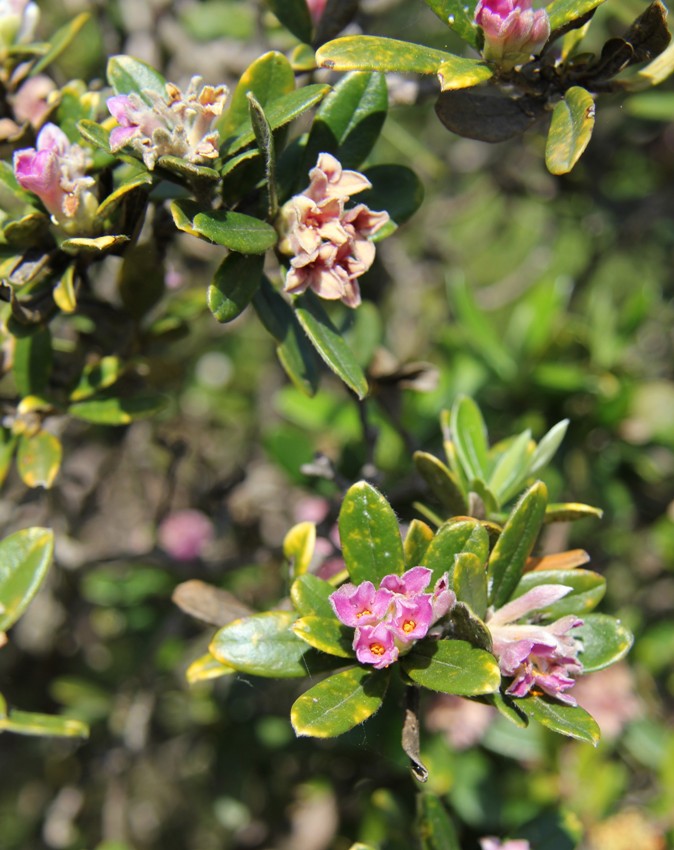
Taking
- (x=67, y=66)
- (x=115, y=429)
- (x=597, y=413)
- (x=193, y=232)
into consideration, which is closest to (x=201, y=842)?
(x=115, y=429)

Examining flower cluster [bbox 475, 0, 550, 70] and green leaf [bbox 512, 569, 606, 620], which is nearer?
flower cluster [bbox 475, 0, 550, 70]

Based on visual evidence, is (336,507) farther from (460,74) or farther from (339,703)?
(460,74)

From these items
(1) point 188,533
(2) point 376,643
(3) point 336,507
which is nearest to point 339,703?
(2) point 376,643

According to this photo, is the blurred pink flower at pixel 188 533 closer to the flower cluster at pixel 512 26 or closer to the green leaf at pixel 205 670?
the green leaf at pixel 205 670

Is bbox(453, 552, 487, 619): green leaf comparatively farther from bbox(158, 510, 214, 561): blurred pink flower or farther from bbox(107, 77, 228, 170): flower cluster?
bbox(158, 510, 214, 561): blurred pink flower

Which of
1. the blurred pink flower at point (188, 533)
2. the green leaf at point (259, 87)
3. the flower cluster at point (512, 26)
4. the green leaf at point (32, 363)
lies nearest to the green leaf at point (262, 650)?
the green leaf at point (32, 363)

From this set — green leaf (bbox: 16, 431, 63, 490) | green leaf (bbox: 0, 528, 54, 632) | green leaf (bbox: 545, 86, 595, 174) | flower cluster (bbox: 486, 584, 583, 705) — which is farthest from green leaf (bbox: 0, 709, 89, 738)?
green leaf (bbox: 545, 86, 595, 174)
